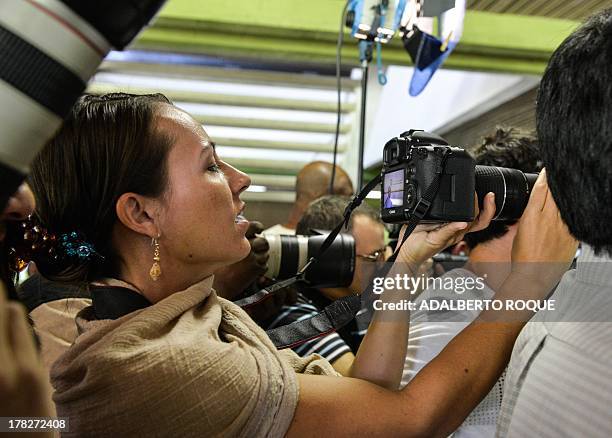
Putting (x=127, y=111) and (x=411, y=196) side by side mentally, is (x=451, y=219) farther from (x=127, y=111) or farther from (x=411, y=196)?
(x=127, y=111)

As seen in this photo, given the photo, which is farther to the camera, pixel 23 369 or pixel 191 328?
pixel 191 328

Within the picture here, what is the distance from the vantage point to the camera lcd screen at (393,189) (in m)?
1.01

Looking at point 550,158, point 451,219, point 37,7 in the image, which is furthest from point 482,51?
point 37,7

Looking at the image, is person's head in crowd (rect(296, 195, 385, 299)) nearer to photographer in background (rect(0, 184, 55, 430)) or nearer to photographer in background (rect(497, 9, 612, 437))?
photographer in background (rect(497, 9, 612, 437))

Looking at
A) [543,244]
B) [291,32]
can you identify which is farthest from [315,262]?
[291,32]

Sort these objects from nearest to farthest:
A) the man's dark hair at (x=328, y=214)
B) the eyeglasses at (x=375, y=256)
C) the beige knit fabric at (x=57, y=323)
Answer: the beige knit fabric at (x=57, y=323), the eyeglasses at (x=375, y=256), the man's dark hair at (x=328, y=214)

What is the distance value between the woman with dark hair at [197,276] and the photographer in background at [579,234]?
0.17 meters

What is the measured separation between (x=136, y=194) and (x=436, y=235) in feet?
1.54

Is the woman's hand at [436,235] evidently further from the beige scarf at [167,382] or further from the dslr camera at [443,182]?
the beige scarf at [167,382]

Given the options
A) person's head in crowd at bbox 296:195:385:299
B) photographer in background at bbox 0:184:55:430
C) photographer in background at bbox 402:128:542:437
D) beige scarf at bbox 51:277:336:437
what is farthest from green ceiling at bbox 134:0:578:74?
photographer in background at bbox 0:184:55:430

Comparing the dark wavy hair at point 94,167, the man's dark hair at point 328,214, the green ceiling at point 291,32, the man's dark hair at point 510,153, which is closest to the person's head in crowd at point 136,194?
the dark wavy hair at point 94,167

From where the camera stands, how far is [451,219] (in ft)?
3.25

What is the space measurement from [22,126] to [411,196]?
70 centimetres

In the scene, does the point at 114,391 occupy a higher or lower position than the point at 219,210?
lower
